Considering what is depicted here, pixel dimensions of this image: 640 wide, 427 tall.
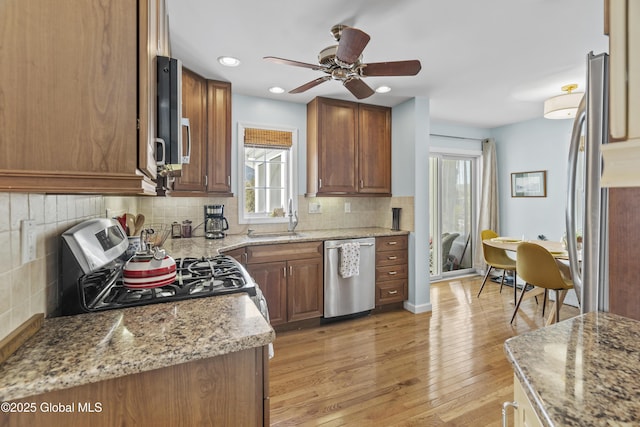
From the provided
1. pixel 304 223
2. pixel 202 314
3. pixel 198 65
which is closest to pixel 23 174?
pixel 202 314

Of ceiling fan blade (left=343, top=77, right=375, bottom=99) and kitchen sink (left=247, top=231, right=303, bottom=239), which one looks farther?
kitchen sink (left=247, top=231, right=303, bottom=239)

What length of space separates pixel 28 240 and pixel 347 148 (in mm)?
3080

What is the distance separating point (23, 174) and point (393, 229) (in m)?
3.53

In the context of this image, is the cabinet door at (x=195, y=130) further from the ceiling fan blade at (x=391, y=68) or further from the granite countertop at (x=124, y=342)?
the granite countertop at (x=124, y=342)

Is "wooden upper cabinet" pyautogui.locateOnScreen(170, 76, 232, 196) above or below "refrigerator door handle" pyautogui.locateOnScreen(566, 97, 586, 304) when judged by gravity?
above

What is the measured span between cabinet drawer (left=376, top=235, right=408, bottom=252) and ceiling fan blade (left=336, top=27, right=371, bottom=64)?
6.80 ft

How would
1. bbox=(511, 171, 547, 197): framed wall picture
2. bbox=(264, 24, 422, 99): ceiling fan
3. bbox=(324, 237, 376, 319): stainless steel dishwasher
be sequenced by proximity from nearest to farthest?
1. bbox=(264, 24, 422, 99): ceiling fan
2. bbox=(324, 237, 376, 319): stainless steel dishwasher
3. bbox=(511, 171, 547, 197): framed wall picture

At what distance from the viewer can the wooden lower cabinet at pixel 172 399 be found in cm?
77

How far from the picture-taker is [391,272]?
3.61 metres

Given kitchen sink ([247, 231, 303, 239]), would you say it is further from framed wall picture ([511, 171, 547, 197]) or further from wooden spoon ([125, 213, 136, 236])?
framed wall picture ([511, 171, 547, 197])

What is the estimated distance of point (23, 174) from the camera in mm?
732

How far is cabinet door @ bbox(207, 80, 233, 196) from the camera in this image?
119 inches

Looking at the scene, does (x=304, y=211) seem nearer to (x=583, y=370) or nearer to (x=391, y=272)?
(x=391, y=272)

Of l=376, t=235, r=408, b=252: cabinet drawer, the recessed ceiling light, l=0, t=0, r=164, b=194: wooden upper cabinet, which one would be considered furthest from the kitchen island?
l=376, t=235, r=408, b=252: cabinet drawer
